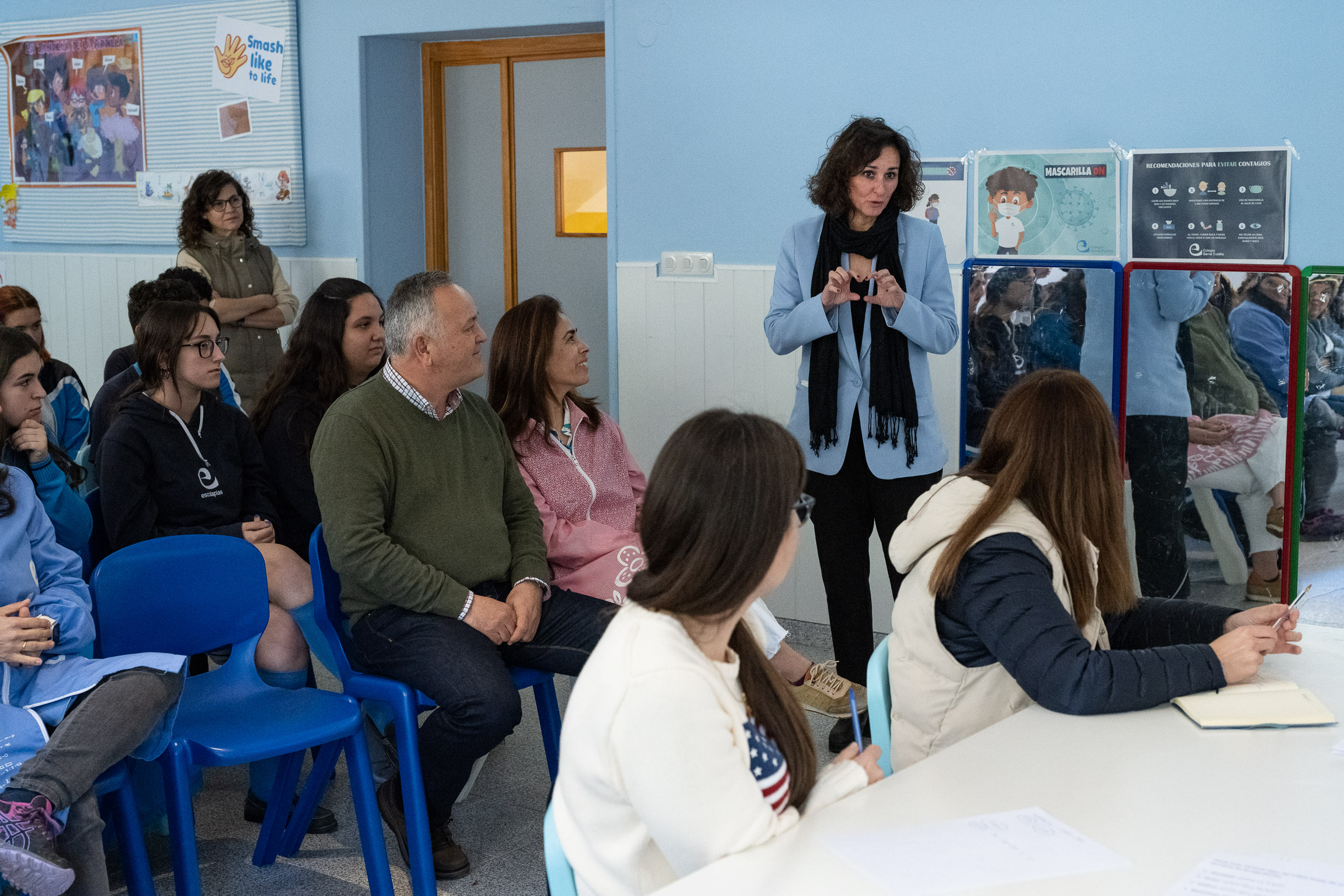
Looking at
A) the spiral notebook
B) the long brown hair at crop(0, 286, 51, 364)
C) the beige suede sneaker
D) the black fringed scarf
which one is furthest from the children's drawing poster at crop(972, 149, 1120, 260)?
the long brown hair at crop(0, 286, 51, 364)

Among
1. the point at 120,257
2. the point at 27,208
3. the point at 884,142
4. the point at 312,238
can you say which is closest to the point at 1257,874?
the point at 884,142

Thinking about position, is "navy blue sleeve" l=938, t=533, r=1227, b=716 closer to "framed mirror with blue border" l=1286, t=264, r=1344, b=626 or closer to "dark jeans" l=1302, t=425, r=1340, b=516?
"framed mirror with blue border" l=1286, t=264, r=1344, b=626

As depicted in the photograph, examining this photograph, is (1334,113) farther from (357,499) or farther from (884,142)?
(357,499)

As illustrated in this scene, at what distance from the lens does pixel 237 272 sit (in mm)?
5078

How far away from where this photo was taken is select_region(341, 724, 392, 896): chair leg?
8.13 ft

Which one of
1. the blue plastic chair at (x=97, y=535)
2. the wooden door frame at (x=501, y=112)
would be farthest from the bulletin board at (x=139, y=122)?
the blue plastic chair at (x=97, y=535)

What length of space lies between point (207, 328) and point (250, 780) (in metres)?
1.11

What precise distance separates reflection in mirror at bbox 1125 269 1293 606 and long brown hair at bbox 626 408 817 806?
242 centimetres

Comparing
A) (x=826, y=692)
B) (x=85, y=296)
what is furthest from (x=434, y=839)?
(x=85, y=296)

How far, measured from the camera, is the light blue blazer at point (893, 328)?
10.9 feet

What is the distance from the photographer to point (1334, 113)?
3.38 metres

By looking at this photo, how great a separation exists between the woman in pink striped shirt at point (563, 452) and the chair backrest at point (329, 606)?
1.78ft

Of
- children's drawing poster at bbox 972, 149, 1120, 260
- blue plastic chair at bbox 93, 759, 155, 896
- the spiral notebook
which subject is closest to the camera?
the spiral notebook

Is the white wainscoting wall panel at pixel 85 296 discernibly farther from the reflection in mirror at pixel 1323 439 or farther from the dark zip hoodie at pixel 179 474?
the reflection in mirror at pixel 1323 439
